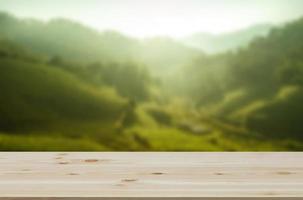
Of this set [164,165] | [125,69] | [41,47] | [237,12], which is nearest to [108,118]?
[125,69]

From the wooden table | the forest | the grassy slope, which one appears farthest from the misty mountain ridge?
the wooden table

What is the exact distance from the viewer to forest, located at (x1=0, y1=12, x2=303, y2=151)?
2.80 m

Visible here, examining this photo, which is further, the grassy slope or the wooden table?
the grassy slope

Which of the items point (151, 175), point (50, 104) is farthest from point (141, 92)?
point (151, 175)

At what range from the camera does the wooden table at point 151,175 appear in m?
1.18

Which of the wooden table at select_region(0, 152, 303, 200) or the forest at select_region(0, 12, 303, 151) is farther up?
the forest at select_region(0, 12, 303, 151)

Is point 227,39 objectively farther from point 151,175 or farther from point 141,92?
point 151,175

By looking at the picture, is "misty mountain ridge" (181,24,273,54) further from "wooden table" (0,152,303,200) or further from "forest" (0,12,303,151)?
"wooden table" (0,152,303,200)

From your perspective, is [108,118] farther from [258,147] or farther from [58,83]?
[258,147]

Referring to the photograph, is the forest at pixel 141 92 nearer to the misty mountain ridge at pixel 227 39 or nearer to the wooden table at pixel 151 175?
the misty mountain ridge at pixel 227 39

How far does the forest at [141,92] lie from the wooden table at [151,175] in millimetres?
1013

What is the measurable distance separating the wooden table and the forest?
1013 millimetres

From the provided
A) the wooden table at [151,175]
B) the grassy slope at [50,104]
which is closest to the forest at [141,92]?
the grassy slope at [50,104]

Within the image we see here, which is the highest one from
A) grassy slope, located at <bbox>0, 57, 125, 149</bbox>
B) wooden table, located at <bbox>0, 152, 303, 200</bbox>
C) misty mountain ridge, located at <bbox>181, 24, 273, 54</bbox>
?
misty mountain ridge, located at <bbox>181, 24, 273, 54</bbox>
